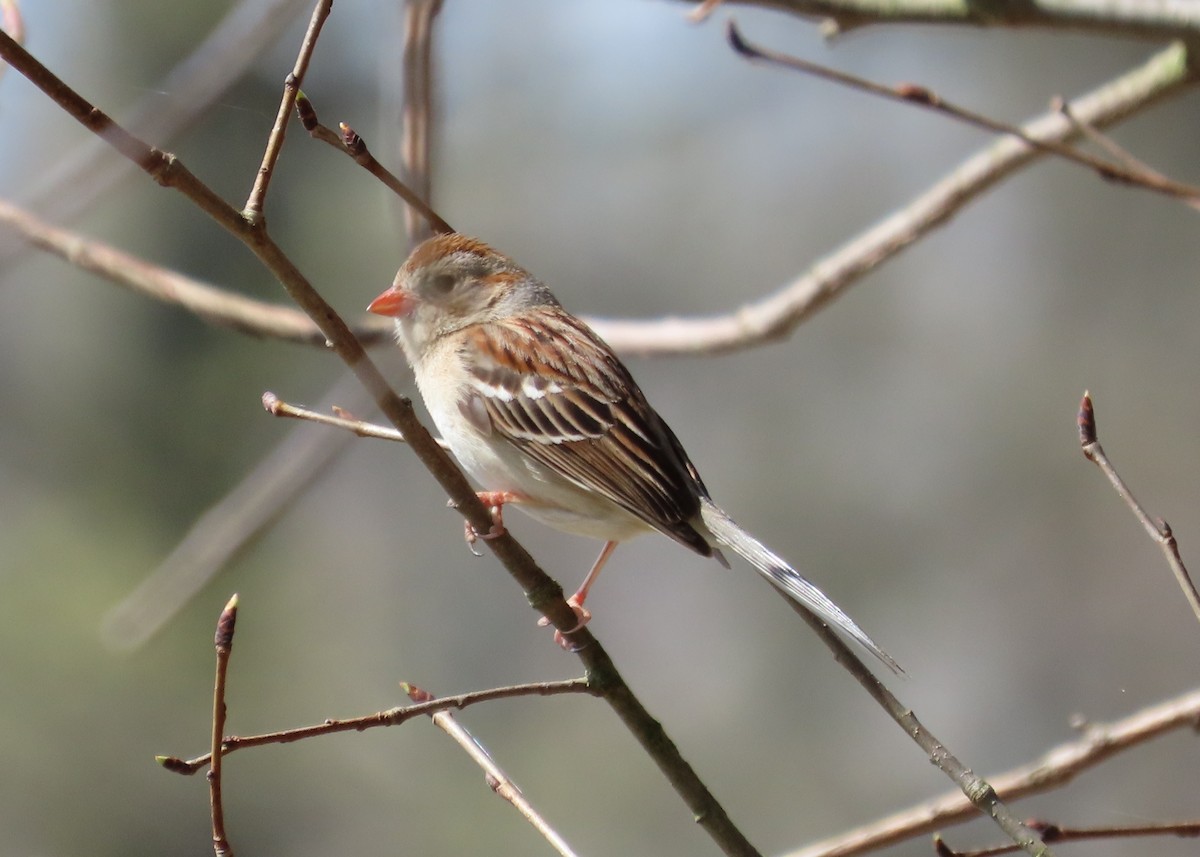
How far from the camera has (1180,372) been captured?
6.79 m

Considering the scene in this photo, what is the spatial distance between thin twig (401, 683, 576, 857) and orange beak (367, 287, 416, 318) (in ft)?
3.95

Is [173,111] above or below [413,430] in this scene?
above

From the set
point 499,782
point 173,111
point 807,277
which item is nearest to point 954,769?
point 499,782

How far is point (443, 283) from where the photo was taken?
2.88 m

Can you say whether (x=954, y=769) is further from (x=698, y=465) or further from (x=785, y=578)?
(x=698, y=465)

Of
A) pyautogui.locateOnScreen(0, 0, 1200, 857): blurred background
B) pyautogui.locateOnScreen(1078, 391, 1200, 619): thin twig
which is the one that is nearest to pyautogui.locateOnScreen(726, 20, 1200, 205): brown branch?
pyautogui.locateOnScreen(1078, 391, 1200, 619): thin twig

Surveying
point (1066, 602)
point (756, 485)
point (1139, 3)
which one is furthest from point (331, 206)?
point (1139, 3)

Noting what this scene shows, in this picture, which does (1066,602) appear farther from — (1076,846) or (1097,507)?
(1076,846)

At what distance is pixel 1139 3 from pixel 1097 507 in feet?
17.5

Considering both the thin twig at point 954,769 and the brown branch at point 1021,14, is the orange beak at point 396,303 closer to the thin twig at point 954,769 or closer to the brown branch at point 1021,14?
the brown branch at point 1021,14

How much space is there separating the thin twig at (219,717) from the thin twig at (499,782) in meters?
0.34

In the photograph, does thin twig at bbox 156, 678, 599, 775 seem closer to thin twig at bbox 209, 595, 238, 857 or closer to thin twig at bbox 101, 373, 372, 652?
thin twig at bbox 209, 595, 238, 857

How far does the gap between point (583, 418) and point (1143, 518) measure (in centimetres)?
141

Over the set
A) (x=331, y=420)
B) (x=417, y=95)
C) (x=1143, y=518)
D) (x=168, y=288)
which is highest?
(x=168, y=288)
